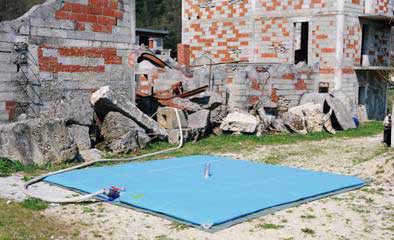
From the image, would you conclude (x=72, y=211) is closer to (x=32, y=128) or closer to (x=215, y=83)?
(x=32, y=128)

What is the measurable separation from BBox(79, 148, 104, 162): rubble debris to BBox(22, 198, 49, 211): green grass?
338 centimetres

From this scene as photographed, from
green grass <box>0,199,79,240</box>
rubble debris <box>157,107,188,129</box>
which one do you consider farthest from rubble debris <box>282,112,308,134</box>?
green grass <box>0,199,79,240</box>

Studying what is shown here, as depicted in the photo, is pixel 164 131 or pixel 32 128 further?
pixel 164 131

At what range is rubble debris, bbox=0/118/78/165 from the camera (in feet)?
33.6

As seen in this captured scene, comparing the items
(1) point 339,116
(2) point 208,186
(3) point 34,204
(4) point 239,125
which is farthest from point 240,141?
(3) point 34,204

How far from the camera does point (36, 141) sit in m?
10.4

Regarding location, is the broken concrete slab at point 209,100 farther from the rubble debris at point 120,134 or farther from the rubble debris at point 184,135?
the rubble debris at point 120,134

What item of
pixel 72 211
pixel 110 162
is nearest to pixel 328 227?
pixel 72 211

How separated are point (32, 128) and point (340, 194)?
6.12 m

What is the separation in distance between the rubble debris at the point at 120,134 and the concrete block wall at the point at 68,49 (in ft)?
3.64

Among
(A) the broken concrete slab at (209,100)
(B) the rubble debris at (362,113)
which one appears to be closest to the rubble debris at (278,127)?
(A) the broken concrete slab at (209,100)

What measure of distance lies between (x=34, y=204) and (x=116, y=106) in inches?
202

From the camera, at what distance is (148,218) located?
700cm

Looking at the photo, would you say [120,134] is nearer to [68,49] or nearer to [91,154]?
[91,154]
